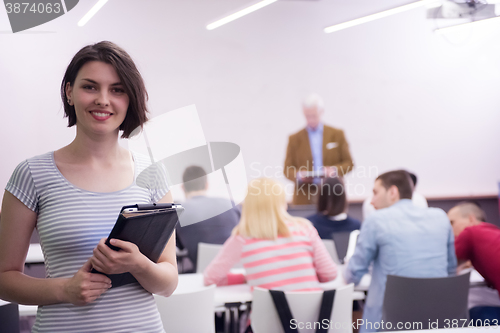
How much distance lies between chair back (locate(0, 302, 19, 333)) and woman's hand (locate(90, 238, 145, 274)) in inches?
39.6

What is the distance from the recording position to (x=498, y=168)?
218 inches

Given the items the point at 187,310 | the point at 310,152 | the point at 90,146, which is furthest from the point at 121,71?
the point at 310,152

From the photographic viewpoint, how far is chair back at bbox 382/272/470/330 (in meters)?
Answer: 2.22

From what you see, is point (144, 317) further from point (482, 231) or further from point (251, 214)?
point (482, 231)

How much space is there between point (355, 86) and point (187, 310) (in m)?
4.03

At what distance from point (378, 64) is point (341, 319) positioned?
394cm

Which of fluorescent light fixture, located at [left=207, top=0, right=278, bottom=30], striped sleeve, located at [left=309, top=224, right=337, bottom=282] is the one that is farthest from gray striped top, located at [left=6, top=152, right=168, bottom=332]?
fluorescent light fixture, located at [left=207, top=0, right=278, bottom=30]

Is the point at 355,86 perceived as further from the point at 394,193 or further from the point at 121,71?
the point at 121,71

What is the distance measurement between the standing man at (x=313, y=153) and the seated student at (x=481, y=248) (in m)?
2.17

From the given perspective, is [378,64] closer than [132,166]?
No

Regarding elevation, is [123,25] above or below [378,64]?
above

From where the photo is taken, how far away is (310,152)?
16.6ft

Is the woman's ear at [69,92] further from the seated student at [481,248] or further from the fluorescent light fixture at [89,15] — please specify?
the seated student at [481,248]

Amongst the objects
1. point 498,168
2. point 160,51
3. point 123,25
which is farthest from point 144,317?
point 498,168
